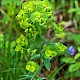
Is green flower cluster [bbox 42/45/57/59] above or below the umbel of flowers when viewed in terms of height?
below

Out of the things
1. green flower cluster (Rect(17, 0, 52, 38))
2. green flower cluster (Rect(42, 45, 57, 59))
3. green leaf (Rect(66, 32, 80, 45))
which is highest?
green flower cluster (Rect(17, 0, 52, 38))

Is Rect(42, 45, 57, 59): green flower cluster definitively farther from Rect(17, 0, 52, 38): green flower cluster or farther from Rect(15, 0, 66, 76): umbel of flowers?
Rect(17, 0, 52, 38): green flower cluster

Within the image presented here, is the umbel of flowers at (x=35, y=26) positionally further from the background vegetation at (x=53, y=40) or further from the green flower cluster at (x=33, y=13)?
the background vegetation at (x=53, y=40)

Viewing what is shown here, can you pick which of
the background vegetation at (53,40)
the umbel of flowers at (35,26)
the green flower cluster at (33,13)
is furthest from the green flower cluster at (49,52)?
the background vegetation at (53,40)

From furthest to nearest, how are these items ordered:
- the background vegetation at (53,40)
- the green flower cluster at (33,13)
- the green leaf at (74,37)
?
the green leaf at (74,37), the background vegetation at (53,40), the green flower cluster at (33,13)

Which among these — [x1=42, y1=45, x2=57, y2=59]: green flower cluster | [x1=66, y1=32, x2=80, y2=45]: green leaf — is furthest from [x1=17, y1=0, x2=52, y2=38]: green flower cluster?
[x1=66, y1=32, x2=80, y2=45]: green leaf

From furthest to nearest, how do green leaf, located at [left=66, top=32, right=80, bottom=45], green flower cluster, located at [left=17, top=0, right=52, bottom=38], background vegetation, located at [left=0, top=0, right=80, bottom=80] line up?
1. green leaf, located at [left=66, top=32, right=80, bottom=45]
2. background vegetation, located at [left=0, top=0, right=80, bottom=80]
3. green flower cluster, located at [left=17, top=0, right=52, bottom=38]

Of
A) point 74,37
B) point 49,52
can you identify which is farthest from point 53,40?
point 49,52

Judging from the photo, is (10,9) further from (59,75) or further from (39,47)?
(39,47)
